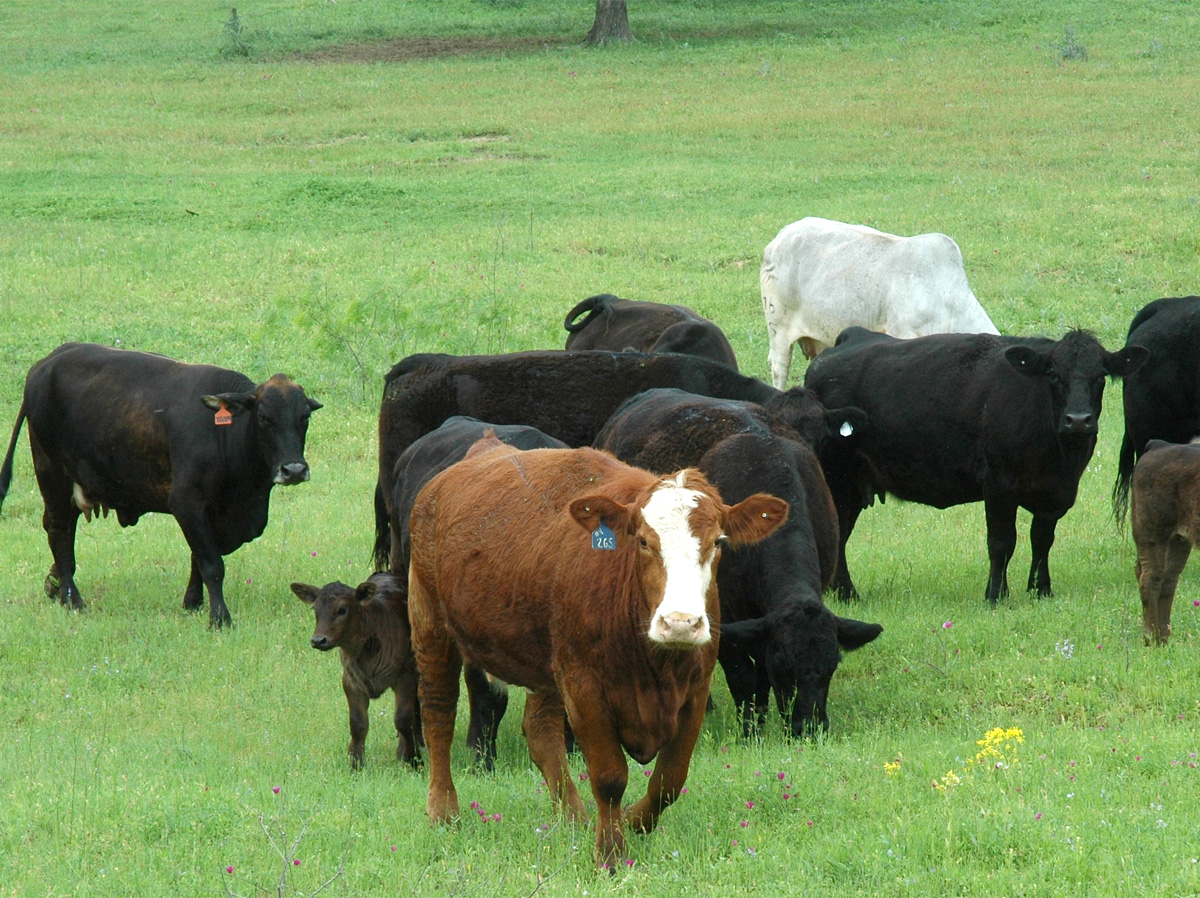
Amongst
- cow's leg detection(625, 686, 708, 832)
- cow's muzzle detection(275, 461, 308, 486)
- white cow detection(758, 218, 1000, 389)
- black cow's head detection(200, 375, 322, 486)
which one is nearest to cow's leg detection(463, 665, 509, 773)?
cow's leg detection(625, 686, 708, 832)

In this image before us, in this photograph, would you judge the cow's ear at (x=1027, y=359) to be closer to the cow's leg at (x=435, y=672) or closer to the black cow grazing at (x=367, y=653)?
the black cow grazing at (x=367, y=653)

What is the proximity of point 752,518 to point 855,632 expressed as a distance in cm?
196

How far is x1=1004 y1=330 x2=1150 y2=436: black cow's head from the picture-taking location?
1001 cm

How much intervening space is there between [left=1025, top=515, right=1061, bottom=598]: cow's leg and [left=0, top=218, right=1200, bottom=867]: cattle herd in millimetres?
16

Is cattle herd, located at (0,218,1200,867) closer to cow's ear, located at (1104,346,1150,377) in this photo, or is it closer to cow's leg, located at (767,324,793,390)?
cow's ear, located at (1104,346,1150,377)

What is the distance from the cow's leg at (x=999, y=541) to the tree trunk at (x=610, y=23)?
1378 inches

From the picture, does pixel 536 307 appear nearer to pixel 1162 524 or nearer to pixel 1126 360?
Answer: pixel 1126 360

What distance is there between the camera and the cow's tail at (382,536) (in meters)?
10.9

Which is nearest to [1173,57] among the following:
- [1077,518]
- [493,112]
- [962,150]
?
[962,150]

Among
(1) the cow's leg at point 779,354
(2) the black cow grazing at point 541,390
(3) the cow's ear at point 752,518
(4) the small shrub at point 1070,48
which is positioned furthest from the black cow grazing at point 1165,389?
(4) the small shrub at point 1070,48

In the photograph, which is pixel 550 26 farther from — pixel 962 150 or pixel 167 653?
pixel 167 653

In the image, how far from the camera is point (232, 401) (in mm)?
11102

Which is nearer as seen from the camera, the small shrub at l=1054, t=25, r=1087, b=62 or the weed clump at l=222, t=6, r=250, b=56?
the small shrub at l=1054, t=25, r=1087, b=62

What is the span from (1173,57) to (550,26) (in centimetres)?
1916
